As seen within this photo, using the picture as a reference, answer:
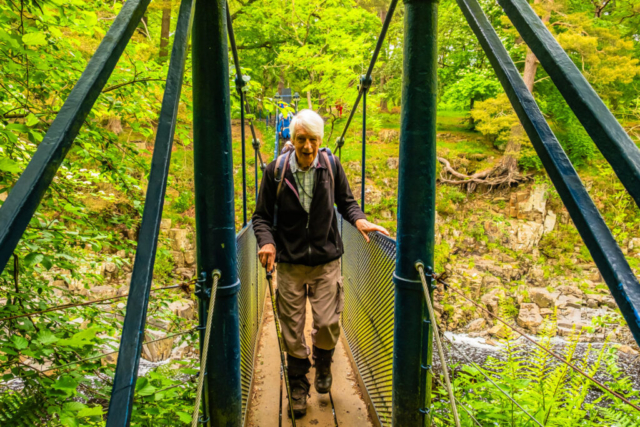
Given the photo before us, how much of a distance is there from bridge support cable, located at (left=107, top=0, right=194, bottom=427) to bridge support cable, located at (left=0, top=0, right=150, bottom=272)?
0.44 ft

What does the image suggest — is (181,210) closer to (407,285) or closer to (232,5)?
(232,5)

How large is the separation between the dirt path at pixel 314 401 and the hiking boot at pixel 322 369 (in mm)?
85

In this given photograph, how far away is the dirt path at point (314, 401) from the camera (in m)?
1.87

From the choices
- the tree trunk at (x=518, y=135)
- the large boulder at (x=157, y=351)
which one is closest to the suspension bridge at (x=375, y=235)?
the large boulder at (x=157, y=351)

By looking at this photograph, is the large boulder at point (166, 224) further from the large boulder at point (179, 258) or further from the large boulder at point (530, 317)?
the large boulder at point (530, 317)

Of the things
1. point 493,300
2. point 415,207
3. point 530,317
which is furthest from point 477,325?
point 415,207

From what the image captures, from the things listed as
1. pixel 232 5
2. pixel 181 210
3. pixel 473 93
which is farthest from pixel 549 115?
pixel 181 210

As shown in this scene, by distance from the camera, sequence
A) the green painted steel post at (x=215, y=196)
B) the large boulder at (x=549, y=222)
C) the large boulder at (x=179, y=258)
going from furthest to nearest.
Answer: the large boulder at (x=549, y=222), the large boulder at (x=179, y=258), the green painted steel post at (x=215, y=196)

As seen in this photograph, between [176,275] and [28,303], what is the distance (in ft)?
24.7

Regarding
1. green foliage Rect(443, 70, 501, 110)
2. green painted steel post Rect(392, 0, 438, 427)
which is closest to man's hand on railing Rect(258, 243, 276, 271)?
green painted steel post Rect(392, 0, 438, 427)

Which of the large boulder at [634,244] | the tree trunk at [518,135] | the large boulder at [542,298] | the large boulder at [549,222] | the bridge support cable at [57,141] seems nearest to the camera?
the bridge support cable at [57,141]

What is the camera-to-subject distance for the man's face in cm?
173

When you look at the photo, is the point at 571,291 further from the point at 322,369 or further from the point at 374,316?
the point at 322,369

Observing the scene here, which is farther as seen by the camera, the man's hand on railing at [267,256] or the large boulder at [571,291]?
the large boulder at [571,291]
